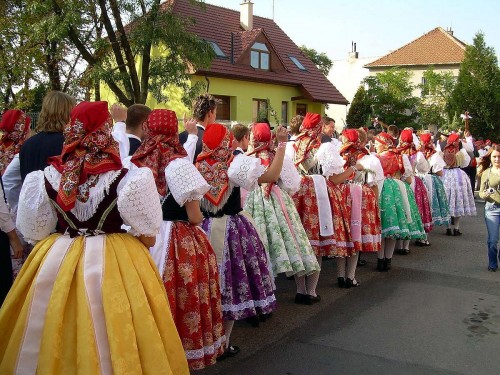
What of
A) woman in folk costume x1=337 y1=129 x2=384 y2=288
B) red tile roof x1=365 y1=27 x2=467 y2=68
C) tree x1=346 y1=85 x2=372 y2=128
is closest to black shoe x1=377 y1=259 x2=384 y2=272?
woman in folk costume x1=337 y1=129 x2=384 y2=288

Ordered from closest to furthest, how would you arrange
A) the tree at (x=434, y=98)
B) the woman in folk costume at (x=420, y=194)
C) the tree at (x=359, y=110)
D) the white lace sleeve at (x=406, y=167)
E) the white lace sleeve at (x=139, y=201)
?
the white lace sleeve at (x=139, y=201) → the white lace sleeve at (x=406, y=167) → the woman in folk costume at (x=420, y=194) → the tree at (x=359, y=110) → the tree at (x=434, y=98)

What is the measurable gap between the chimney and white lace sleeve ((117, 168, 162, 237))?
2652 cm

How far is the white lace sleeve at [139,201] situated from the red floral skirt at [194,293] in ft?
2.54

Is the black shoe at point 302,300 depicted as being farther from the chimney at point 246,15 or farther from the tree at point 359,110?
the tree at point 359,110

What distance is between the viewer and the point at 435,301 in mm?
6332

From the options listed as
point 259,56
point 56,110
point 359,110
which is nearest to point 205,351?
point 56,110

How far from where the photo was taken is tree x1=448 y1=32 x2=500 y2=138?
A: 2697cm

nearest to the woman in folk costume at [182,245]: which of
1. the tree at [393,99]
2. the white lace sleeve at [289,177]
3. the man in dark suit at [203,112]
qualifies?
the man in dark suit at [203,112]

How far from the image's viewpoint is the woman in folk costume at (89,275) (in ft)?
8.95

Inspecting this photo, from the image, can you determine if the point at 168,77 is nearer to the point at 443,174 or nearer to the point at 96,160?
the point at 443,174

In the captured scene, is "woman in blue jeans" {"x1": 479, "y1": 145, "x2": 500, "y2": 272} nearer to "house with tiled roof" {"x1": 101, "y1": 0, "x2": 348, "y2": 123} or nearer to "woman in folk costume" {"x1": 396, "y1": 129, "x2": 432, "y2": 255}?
"woman in folk costume" {"x1": 396, "y1": 129, "x2": 432, "y2": 255}

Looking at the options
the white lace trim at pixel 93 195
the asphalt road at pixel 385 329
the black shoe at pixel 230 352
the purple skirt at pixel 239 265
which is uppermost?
the white lace trim at pixel 93 195

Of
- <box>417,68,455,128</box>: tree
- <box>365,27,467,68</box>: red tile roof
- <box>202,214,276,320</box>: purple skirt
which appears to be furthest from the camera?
<box>365,27,467,68</box>: red tile roof

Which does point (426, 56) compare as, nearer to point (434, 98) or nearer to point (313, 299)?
point (434, 98)
